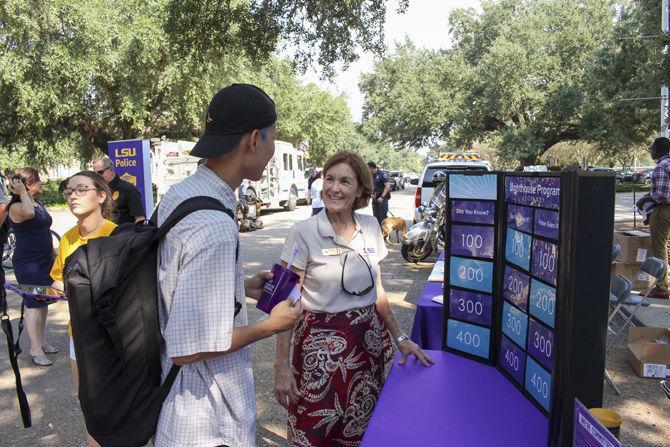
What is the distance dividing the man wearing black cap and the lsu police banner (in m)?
9.48

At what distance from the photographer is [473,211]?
2395mm

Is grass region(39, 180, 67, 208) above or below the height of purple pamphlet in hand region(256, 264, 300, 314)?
below

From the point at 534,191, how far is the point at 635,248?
654 centimetres

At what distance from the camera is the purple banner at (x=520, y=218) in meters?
1.98

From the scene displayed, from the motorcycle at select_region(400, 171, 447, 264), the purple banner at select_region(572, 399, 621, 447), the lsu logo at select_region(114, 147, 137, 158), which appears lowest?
the motorcycle at select_region(400, 171, 447, 264)

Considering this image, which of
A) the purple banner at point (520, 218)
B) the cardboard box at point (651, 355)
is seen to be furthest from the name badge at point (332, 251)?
the cardboard box at point (651, 355)

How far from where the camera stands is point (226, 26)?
1073cm

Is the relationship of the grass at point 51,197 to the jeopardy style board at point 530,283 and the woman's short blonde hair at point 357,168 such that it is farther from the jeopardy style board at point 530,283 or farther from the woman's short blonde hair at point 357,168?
the jeopardy style board at point 530,283

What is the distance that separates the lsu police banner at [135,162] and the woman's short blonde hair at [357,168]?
8.49 meters

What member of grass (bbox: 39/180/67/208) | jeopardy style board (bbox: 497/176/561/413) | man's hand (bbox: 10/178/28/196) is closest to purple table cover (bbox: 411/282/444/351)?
jeopardy style board (bbox: 497/176/561/413)

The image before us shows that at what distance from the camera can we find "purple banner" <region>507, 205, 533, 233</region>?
77.8 inches

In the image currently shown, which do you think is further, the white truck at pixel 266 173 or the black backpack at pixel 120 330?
the white truck at pixel 266 173

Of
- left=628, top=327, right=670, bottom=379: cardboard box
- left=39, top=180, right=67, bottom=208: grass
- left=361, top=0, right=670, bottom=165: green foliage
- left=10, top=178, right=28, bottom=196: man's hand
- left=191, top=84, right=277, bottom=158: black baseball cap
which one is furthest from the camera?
left=361, top=0, right=670, bottom=165: green foliage

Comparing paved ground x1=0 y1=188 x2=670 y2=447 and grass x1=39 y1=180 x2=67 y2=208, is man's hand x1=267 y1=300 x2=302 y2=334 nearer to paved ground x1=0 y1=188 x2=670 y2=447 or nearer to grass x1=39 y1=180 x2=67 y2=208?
paved ground x1=0 y1=188 x2=670 y2=447
